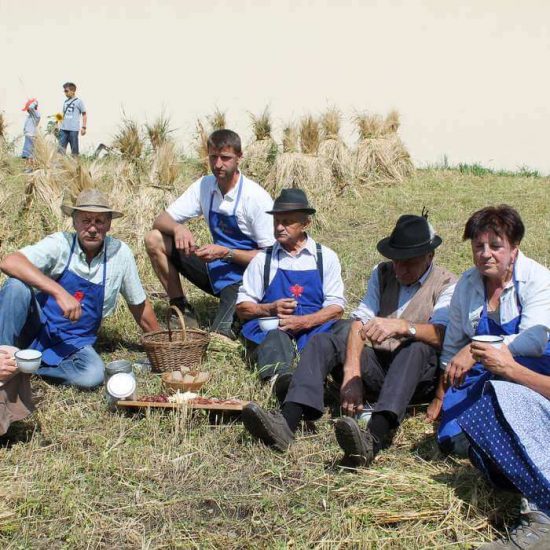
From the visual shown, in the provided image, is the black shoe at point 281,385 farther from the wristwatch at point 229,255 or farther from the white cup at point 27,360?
the wristwatch at point 229,255

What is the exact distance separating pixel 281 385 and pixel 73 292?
1.61 meters

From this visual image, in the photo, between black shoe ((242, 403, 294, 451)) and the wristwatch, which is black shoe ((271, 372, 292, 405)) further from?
the wristwatch

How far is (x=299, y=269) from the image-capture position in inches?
219

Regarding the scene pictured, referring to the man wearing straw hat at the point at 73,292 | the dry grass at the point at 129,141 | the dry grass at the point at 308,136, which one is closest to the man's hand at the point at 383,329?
the man wearing straw hat at the point at 73,292

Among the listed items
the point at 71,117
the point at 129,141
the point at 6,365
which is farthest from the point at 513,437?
the point at 71,117

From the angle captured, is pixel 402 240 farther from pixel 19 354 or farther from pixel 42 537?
pixel 42 537

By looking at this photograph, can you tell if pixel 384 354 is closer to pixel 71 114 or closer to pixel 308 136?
pixel 308 136

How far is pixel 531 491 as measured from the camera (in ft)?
10.9

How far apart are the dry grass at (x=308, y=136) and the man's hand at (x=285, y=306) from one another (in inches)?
232

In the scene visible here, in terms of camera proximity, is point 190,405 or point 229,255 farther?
point 229,255

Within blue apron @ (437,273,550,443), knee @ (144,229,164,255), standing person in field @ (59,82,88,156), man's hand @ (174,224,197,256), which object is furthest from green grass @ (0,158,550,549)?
standing person in field @ (59,82,88,156)

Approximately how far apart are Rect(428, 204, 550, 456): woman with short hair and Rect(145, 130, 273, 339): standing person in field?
237cm

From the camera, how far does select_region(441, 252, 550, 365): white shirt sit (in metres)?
3.96

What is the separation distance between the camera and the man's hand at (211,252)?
6.21m
